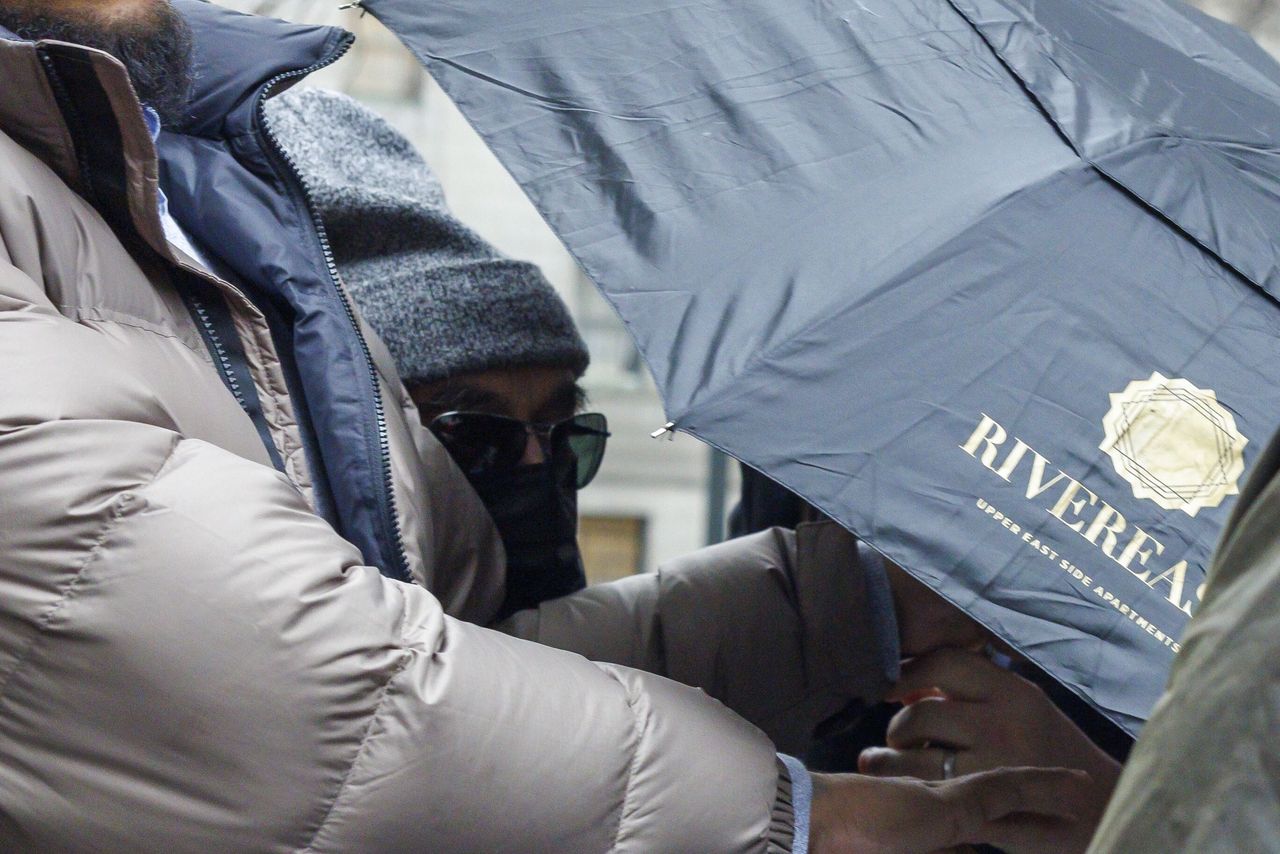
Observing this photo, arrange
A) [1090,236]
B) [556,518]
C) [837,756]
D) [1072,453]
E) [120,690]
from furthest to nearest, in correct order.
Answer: [837,756]
[556,518]
[1090,236]
[1072,453]
[120,690]

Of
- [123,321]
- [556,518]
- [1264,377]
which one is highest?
[1264,377]

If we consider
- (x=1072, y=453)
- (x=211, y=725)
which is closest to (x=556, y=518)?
(x=1072, y=453)

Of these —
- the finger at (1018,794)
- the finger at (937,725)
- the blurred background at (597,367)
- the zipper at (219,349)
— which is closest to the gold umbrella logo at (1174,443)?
the finger at (1018,794)

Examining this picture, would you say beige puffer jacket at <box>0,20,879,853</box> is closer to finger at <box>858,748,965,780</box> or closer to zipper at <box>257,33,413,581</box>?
zipper at <box>257,33,413,581</box>

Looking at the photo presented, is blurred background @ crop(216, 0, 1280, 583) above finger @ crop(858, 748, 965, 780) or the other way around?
the other way around

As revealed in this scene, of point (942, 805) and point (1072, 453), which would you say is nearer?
point (1072, 453)

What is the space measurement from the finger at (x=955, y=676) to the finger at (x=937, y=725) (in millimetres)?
34

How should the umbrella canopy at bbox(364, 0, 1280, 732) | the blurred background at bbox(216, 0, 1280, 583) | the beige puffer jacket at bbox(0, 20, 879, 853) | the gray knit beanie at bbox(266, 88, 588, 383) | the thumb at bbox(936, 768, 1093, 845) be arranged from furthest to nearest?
the blurred background at bbox(216, 0, 1280, 583) < the gray knit beanie at bbox(266, 88, 588, 383) < the thumb at bbox(936, 768, 1093, 845) < the umbrella canopy at bbox(364, 0, 1280, 732) < the beige puffer jacket at bbox(0, 20, 879, 853)

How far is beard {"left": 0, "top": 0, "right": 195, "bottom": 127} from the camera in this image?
1.95m

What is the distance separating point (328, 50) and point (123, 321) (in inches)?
28.0

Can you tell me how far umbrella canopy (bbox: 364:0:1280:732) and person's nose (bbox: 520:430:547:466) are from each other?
0.71 metres

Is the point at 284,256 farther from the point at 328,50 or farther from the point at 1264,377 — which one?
the point at 1264,377

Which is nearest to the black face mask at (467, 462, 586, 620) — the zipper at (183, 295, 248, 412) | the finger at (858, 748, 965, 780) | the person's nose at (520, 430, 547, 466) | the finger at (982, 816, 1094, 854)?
the person's nose at (520, 430, 547, 466)

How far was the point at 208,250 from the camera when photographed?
1969 mm
